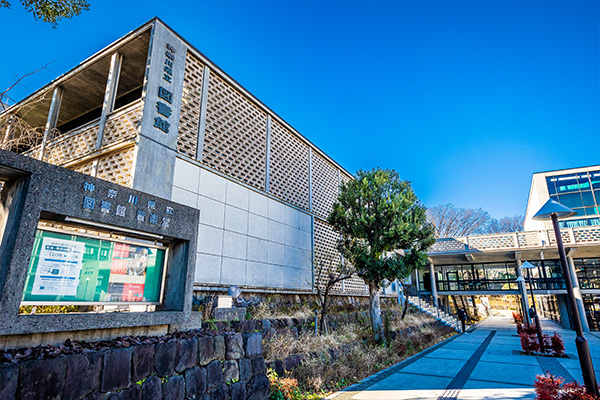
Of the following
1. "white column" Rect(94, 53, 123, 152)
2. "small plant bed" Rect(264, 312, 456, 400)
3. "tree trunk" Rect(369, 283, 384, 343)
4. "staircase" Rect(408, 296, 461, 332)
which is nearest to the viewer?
"small plant bed" Rect(264, 312, 456, 400)

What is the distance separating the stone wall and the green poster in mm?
904

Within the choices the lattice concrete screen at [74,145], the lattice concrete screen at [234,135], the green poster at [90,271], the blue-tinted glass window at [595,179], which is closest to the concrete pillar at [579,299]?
the blue-tinted glass window at [595,179]

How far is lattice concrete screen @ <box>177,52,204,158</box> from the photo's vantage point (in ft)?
26.7

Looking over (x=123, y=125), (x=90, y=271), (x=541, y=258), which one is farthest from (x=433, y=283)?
(x=90, y=271)

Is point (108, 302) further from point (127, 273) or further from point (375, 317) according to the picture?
point (375, 317)

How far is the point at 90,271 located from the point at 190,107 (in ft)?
18.0

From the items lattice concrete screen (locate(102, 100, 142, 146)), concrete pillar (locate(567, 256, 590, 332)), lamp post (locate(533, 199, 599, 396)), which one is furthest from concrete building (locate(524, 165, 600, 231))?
lattice concrete screen (locate(102, 100, 142, 146))

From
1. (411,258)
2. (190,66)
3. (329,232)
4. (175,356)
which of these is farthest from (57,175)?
(329,232)

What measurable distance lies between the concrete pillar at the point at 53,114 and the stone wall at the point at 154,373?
8495 millimetres

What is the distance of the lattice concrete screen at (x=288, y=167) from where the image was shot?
11.2 m

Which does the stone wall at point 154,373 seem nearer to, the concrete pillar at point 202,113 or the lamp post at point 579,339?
the lamp post at point 579,339

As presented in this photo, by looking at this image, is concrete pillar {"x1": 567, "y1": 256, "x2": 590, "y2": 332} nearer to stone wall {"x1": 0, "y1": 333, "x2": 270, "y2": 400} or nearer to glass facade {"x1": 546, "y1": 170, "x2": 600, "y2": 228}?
glass facade {"x1": 546, "y1": 170, "x2": 600, "y2": 228}

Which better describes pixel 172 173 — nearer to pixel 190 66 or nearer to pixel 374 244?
pixel 190 66

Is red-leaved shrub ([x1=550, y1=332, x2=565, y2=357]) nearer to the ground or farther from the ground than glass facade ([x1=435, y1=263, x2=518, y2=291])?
nearer to the ground
